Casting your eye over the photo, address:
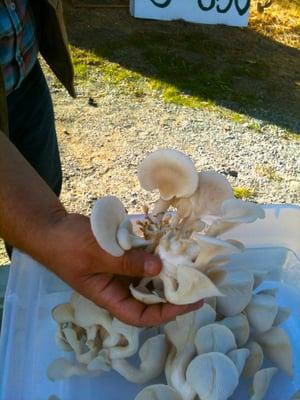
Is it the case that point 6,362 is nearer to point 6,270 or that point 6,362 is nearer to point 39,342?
point 39,342

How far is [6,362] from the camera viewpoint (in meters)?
0.66

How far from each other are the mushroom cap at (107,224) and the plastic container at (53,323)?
0.66ft

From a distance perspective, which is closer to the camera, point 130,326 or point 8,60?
point 130,326

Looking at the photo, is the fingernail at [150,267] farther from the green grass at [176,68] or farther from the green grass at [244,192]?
the green grass at [176,68]

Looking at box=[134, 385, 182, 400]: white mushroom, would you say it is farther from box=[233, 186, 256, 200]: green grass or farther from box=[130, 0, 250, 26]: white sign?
box=[130, 0, 250, 26]: white sign

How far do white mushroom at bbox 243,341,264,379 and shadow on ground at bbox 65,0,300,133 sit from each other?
4.55 ft

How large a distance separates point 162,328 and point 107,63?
164 centimetres

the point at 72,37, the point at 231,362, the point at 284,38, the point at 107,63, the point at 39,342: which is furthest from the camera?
the point at 284,38

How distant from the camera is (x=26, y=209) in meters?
0.59

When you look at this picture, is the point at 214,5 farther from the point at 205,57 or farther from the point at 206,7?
the point at 205,57

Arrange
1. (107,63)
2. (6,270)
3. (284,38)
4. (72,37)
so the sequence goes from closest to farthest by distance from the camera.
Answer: (6,270) < (107,63) < (72,37) < (284,38)

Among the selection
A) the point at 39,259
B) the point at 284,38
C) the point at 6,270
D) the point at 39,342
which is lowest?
the point at 284,38

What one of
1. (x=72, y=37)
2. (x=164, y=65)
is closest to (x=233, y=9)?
(x=164, y=65)

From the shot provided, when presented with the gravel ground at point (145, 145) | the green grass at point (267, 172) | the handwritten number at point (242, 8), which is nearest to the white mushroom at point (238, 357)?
the gravel ground at point (145, 145)
